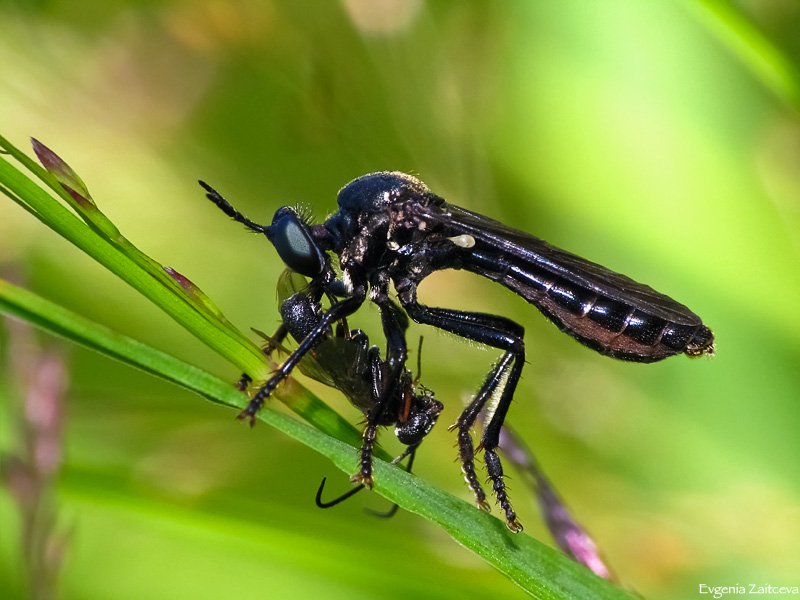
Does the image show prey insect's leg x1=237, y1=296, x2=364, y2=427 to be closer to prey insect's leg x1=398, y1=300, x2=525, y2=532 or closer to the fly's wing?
prey insect's leg x1=398, y1=300, x2=525, y2=532

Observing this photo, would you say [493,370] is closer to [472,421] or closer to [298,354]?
[472,421]

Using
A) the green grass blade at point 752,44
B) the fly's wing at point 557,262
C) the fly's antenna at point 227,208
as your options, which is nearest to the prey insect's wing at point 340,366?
the fly's antenna at point 227,208

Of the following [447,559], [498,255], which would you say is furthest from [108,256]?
[498,255]

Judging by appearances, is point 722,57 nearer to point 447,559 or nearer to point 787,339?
point 787,339

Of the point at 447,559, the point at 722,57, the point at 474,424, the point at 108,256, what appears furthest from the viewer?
the point at 722,57

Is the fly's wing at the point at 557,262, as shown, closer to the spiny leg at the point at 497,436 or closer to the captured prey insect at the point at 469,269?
the captured prey insect at the point at 469,269

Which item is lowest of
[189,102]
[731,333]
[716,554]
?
[716,554]

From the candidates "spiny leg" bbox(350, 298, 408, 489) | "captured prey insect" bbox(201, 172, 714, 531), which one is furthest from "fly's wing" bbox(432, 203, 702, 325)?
"spiny leg" bbox(350, 298, 408, 489)
